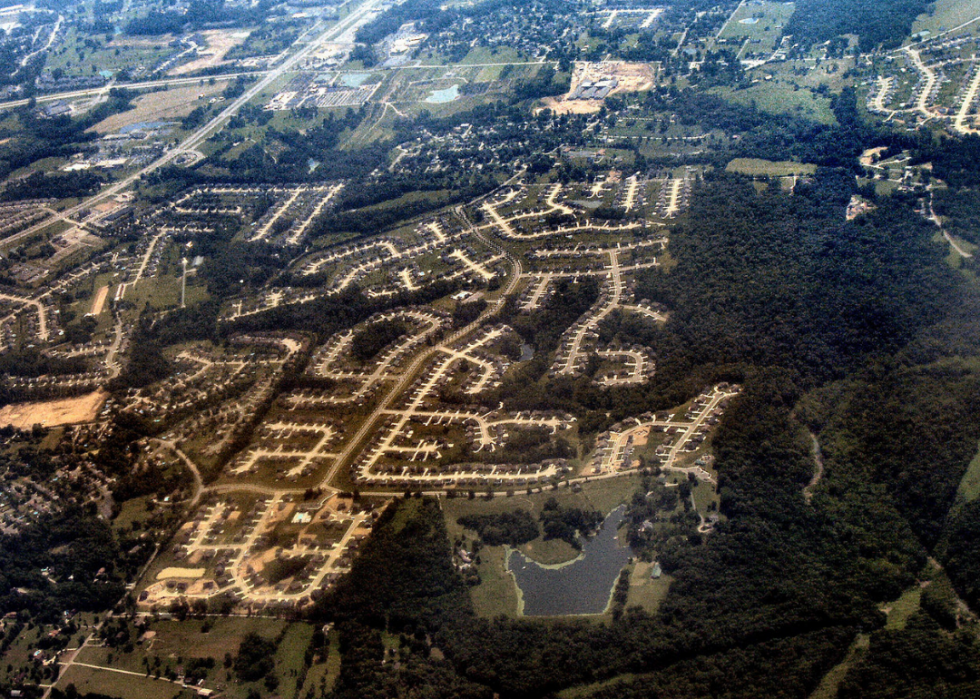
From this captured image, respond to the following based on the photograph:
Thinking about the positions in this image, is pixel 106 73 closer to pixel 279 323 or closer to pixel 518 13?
pixel 518 13

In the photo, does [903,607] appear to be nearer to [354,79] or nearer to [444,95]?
[444,95]

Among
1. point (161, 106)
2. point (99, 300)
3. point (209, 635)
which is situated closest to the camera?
point (209, 635)

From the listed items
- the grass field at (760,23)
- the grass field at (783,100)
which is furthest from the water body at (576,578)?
the grass field at (760,23)

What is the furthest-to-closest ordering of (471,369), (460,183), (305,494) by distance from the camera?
(460,183)
(471,369)
(305,494)

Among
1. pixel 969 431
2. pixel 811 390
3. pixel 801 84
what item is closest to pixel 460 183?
pixel 801 84

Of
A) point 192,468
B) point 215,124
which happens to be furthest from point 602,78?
point 192,468

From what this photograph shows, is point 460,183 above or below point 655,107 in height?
below

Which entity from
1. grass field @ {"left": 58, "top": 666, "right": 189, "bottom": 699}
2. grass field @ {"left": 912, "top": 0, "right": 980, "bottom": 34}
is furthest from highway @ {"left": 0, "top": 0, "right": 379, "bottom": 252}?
grass field @ {"left": 912, "top": 0, "right": 980, "bottom": 34}

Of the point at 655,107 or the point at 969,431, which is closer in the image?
the point at 969,431
